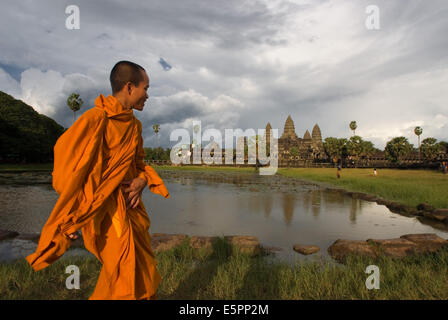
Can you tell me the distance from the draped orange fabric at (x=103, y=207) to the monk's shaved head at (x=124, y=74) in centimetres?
17

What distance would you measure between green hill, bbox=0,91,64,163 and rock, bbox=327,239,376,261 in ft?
158

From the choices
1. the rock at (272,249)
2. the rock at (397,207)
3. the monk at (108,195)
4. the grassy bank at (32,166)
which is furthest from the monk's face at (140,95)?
the grassy bank at (32,166)

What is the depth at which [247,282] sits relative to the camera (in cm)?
358

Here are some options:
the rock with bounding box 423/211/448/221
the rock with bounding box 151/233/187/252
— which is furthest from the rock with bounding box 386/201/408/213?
the rock with bounding box 151/233/187/252

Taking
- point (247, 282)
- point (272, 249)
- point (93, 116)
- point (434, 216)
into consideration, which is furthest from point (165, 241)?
point (434, 216)

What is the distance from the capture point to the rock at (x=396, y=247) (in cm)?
515

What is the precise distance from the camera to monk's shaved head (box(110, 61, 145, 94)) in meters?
2.04

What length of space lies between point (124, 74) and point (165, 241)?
423cm

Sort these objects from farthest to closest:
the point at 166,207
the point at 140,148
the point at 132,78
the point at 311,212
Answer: the point at 166,207 < the point at 311,212 < the point at 140,148 < the point at 132,78

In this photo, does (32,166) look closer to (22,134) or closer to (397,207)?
(22,134)
